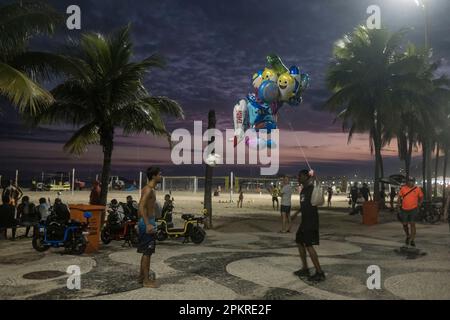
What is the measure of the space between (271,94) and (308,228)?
11.9 metres

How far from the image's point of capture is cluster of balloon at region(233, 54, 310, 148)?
61.8 ft

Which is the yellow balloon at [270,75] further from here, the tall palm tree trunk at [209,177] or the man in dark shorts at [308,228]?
the man in dark shorts at [308,228]

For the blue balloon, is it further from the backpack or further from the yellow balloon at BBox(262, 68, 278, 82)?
the backpack

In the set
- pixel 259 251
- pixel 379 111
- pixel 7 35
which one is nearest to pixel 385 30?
pixel 379 111

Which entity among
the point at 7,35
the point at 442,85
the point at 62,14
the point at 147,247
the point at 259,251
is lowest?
the point at 259,251

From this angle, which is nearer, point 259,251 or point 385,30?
point 259,251

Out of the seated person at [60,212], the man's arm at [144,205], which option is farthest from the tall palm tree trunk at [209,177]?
the man's arm at [144,205]

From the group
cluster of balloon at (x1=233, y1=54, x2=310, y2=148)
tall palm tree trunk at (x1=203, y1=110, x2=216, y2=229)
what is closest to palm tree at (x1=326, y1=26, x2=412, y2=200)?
cluster of balloon at (x1=233, y1=54, x2=310, y2=148)

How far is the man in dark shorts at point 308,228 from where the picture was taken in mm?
7730

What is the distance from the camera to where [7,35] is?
11.2 m

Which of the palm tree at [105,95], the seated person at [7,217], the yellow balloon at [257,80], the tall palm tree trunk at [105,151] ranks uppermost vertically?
the yellow balloon at [257,80]

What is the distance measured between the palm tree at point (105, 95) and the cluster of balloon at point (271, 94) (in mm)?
5905

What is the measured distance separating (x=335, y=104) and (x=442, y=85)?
12.1 metres
